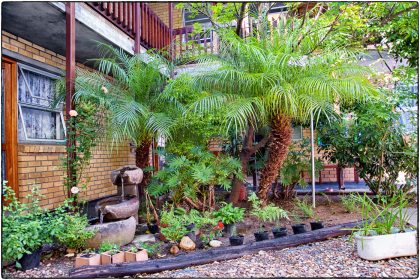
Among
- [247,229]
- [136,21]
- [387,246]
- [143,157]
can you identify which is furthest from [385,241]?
[136,21]

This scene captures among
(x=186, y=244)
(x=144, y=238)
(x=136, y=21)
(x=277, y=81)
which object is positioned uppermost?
(x=136, y=21)

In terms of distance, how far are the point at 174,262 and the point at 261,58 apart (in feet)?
9.24

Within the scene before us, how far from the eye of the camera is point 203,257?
11.5 feet

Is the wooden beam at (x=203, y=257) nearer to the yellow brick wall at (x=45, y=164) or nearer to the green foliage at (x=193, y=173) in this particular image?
the green foliage at (x=193, y=173)

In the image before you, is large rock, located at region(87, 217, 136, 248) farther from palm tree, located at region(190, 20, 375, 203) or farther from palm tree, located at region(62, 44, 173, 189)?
palm tree, located at region(190, 20, 375, 203)

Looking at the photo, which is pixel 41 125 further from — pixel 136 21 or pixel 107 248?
pixel 107 248

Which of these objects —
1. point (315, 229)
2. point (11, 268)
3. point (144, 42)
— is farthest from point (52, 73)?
point (315, 229)

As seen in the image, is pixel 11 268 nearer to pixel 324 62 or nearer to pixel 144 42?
pixel 324 62

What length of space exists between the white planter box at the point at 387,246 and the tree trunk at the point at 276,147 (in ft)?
6.62

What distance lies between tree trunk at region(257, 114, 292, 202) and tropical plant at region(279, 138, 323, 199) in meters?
0.84

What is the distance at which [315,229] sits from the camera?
441 centimetres

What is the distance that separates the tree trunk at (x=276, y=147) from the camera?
510cm

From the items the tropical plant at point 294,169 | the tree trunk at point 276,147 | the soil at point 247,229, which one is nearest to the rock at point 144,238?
the soil at point 247,229

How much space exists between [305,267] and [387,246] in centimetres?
84
